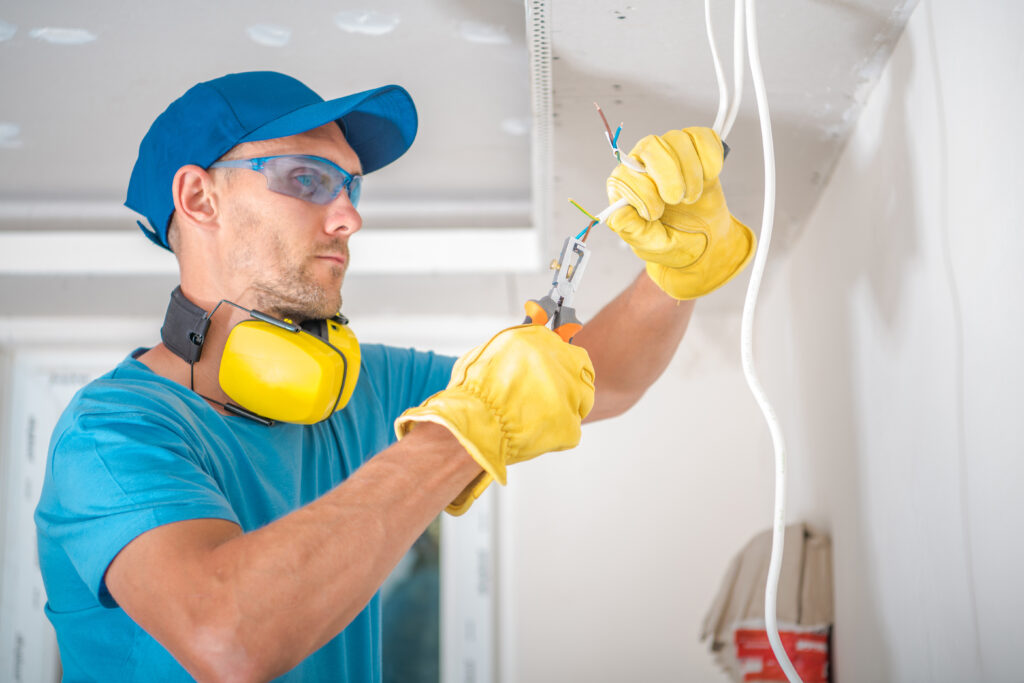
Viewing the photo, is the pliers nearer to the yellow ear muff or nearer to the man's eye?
the yellow ear muff

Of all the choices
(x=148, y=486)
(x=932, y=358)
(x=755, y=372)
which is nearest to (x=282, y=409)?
(x=148, y=486)

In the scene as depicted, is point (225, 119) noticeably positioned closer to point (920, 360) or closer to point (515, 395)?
point (515, 395)

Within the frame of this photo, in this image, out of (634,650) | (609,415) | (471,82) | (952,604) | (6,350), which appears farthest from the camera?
(6,350)

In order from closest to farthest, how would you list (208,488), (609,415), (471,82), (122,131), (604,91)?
(208,488), (604,91), (609,415), (471,82), (122,131)

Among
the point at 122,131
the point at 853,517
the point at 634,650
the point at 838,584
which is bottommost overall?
the point at 634,650

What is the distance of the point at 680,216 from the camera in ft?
4.73

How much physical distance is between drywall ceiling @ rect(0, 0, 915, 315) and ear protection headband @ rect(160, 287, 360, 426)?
64 centimetres

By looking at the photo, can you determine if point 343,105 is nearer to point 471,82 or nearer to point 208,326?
point 208,326

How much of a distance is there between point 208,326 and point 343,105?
0.44m

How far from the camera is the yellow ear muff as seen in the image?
1.31 meters

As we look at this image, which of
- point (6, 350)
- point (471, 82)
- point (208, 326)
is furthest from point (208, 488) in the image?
point (6, 350)

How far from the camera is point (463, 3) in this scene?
5.36 feet

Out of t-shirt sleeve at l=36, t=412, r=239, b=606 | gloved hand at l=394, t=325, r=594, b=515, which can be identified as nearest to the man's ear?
t-shirt sleeve at l=36, t=412, r=239, b=606

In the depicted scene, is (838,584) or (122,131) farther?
(122,131)
